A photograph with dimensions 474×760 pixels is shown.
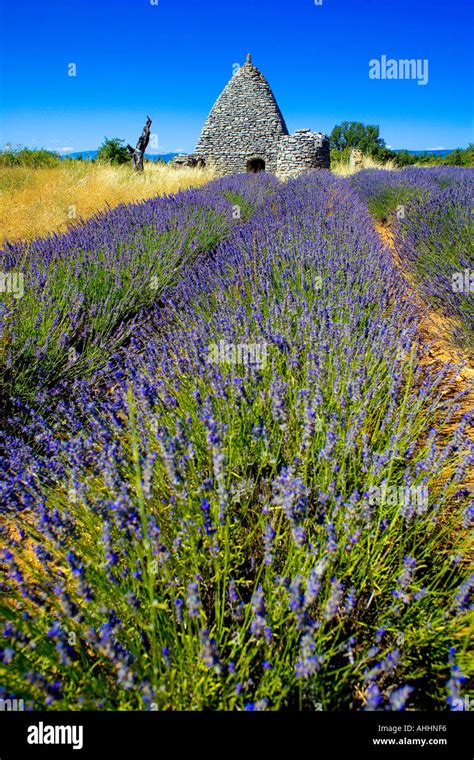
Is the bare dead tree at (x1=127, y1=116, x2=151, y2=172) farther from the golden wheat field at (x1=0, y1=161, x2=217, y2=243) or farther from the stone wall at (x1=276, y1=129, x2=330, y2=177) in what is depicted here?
the stone wall at (x1=276, y1=129, x2=330, y2=177)

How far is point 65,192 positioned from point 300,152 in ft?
29.0

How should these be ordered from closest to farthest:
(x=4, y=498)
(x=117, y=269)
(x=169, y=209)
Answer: (x=4, y=498) < (x=117, y=269) < (x=169, y=209)

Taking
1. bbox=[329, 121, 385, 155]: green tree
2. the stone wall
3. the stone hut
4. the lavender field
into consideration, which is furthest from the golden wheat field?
bbox=[329, 121, 385, 155]: green tree

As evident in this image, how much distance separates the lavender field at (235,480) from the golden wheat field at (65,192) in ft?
11.4

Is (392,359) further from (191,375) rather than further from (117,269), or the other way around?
(117,269)

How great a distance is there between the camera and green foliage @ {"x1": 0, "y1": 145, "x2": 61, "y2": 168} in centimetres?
1332

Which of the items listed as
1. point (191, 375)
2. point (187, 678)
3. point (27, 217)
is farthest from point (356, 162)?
point (187, 678)

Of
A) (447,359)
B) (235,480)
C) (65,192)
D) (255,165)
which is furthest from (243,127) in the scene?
(235,480)

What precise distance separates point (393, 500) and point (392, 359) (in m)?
0.93

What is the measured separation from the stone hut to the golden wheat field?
3.65 metres

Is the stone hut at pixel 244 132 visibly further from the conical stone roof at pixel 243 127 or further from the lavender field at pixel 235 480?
the lavender field at pixel 235 480

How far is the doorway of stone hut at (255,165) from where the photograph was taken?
51.3ft

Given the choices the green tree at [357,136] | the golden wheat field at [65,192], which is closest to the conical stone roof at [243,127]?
the golden wheat field at [65,192]

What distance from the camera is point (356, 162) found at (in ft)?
66.5
